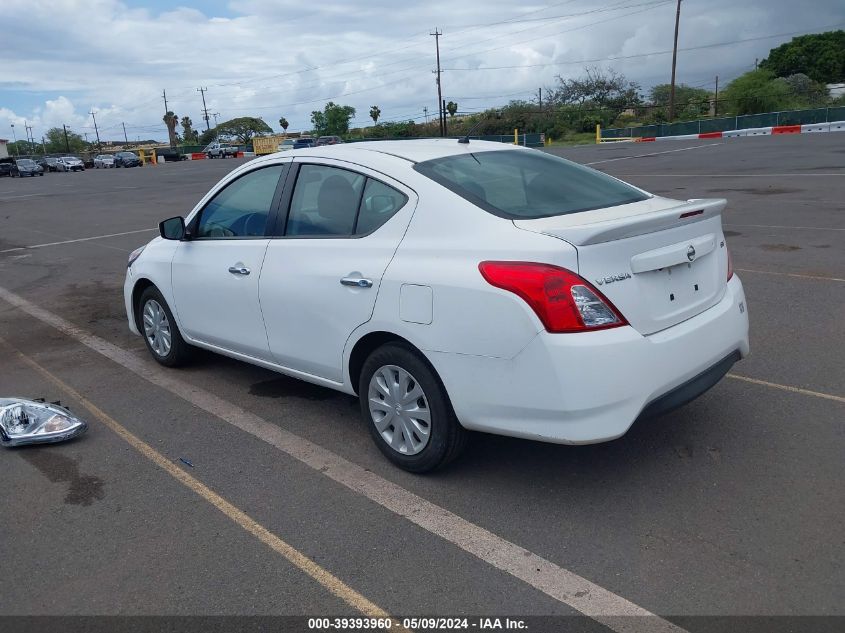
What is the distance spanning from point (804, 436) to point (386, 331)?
2.41 m

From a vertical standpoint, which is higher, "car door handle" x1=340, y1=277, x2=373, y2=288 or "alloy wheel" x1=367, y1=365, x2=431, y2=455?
"car door handle" x1=340, y1=277, x2=373, y2=288

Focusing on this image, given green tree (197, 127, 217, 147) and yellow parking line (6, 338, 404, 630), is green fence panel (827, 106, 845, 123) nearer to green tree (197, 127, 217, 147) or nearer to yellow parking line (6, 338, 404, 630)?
yellow parking line (6, 338, 404, 630)

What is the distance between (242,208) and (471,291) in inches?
90.8

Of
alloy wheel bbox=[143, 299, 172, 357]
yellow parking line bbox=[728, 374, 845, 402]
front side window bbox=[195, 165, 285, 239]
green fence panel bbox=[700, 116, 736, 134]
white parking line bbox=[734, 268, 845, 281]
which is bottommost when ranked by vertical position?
green fence panel bbox=[700, 116, 736, 134]

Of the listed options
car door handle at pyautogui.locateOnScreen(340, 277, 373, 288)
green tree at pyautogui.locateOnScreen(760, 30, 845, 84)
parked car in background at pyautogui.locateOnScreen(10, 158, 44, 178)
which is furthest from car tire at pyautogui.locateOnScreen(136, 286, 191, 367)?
green tree at pyautogui.locateOnScreen(760, 30, 845, 84)

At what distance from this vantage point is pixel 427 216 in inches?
152

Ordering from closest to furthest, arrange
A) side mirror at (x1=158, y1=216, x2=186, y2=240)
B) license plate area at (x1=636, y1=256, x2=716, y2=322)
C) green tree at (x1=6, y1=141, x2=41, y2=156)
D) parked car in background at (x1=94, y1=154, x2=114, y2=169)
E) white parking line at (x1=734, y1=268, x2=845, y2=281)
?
license plate area at (x1=636, y1=256, x2=716, y2=322)
side mirror at (x1=158, y1=216, x2=186, y2=240)
white parking line at (x1=734, y1=268, x2=845, y2=281)
parked car in background at (x1=94, y1=154, x2=114, y2=169)
green tree at (x1=6, y1=141, x2=41, y2=156)

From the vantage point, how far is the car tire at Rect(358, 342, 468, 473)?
3725 millimetres

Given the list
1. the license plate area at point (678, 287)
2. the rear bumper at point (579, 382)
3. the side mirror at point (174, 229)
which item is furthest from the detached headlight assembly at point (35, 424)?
the license plate area at point (678, 287)

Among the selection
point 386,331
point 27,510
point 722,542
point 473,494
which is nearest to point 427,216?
point 386,331

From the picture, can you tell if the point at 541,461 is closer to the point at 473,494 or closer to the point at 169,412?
the point at 473,494

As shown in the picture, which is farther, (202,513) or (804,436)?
(804,436)

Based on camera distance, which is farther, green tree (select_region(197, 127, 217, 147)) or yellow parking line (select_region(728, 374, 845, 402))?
green tree (select_region(197, 127, 217, 147))

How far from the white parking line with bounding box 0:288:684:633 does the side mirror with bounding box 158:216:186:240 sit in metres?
1.11
